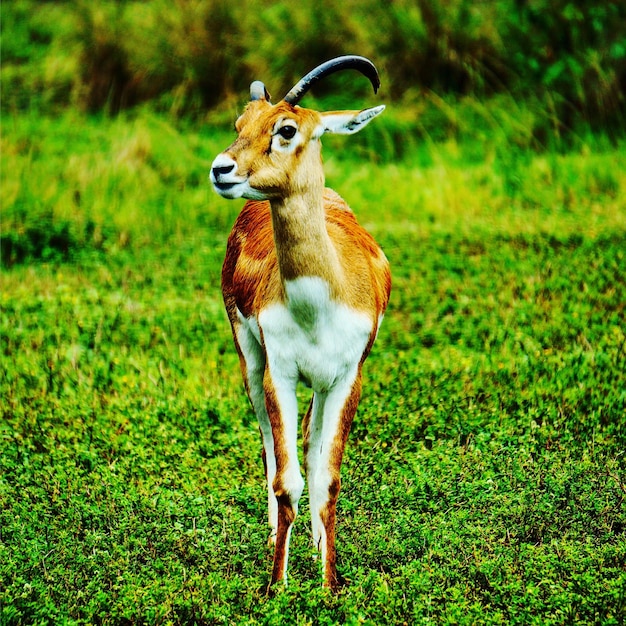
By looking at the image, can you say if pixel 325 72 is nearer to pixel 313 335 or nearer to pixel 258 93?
pixel 258 93

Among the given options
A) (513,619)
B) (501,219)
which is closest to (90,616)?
(513,619)

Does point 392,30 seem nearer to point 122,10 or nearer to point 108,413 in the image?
point 122,10

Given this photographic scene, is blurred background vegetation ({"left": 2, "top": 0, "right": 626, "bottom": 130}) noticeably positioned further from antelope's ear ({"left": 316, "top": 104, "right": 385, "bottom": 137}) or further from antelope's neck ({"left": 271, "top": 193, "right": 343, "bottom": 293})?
antelope's neck ({"left": 271, "top": 193, "right": 343, "bottom": 293})

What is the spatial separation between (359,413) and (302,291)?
1832 mm

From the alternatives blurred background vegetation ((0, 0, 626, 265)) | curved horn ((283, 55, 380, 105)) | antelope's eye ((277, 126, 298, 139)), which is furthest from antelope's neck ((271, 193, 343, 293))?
blurred background vegetation ((0, 0, 626, 265))

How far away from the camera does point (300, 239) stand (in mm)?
3861

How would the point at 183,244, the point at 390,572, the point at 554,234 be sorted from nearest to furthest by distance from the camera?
1. the point at 390,572
2. the point at 554,234
3. the point at 183,244

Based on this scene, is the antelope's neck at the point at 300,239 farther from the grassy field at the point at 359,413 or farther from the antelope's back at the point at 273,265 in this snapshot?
the grassy field at the point at 359,413

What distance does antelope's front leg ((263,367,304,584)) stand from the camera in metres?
4.00

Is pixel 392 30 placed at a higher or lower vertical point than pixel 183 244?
higher

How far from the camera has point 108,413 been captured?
550cm

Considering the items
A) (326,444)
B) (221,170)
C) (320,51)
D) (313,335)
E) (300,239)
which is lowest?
(320,51)

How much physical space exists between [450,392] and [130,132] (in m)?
6.40

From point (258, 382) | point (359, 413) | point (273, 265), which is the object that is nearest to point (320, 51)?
point (359, 413)
